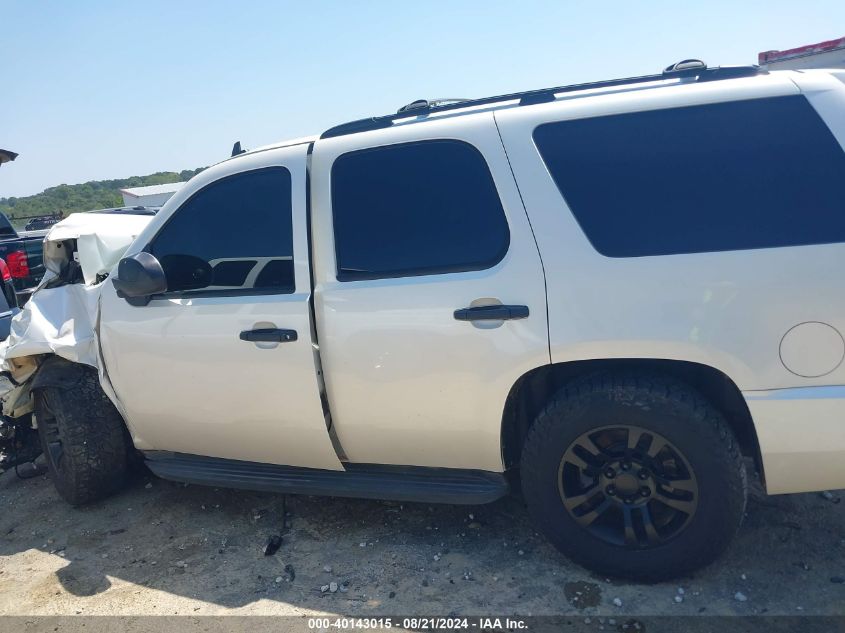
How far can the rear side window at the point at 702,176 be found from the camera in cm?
237

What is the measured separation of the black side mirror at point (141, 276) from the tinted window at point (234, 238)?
161mm

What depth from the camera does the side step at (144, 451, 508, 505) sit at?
296cm

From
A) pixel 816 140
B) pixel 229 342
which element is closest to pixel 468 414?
pixel 229 342

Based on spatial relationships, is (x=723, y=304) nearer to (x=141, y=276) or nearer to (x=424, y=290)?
(x=424, y=290)

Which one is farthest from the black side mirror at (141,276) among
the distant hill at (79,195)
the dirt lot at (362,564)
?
the distant hill at (79,195)

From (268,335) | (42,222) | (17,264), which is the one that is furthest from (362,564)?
(42,222)

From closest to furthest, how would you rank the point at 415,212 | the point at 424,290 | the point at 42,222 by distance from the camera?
the point at 424,290 < the point at 415,212 < the point at 42,222

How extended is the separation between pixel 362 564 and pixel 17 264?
5.76 metres

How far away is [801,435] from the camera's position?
2.43 metres

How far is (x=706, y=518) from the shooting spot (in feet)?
8.53

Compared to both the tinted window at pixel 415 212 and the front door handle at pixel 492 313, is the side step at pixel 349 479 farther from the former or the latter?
the tinted window at pixel 415 212

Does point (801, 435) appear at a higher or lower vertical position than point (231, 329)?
lower

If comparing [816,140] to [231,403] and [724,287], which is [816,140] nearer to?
[724,287]

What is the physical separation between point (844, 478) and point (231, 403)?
8.79 ft
